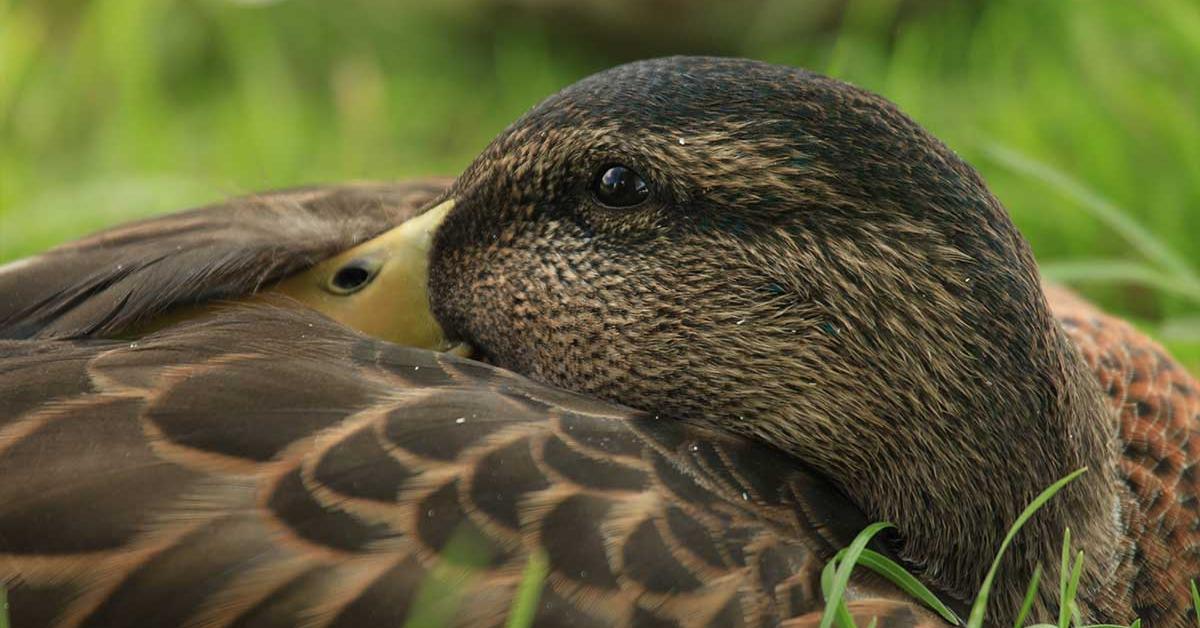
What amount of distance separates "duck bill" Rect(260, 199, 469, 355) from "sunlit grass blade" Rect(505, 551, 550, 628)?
1.74ft

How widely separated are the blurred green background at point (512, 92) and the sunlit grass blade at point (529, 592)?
1.67m

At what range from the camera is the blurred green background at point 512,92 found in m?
3.54

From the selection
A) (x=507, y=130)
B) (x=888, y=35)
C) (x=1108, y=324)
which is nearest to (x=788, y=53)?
(x=888, y=35)

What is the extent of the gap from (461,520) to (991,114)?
2.60m

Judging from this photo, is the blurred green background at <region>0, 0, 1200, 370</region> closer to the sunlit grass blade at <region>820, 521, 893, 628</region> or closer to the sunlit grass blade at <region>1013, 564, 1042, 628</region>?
the sunlit grass blade at <region>1013, 564, 1042, 628</region>

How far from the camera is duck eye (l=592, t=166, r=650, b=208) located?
6.75 ft

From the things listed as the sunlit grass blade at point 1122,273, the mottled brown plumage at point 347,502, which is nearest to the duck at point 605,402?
the mottled brown plumage at point 347,502

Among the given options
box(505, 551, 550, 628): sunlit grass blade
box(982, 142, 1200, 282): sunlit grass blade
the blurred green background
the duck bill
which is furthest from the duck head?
Result: the blurred green background

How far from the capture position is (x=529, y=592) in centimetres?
159

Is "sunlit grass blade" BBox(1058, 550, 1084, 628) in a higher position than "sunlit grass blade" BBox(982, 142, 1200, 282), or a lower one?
lower

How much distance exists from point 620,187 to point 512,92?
2.68m

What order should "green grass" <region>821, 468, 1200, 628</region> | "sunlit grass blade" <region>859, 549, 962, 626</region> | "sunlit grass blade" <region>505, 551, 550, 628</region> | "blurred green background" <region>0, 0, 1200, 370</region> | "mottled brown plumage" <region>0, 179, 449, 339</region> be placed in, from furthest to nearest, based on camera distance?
1. "blurred green background" <region>0, 0, 1200, 370</region>
2. "mottled brown plumage" <region>0, 179, 449, 339</region>
3. "sunlit grass blade" <region>859, 549, 962, 626</region>
4. "green grass" <region>821, 468, 1200, 628</region>
5. "sunlit grass blade" <region>505, 551, 550, 628</region>

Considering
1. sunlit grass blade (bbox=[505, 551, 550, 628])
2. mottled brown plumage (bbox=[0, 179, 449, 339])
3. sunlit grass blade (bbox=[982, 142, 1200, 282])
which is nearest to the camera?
sunlit grass blade (bbox=[505, 551, 550, 628])

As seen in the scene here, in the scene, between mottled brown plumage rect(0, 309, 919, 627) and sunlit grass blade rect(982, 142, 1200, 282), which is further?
sunlit grass blade rect(982, 142, 1200, 282)
